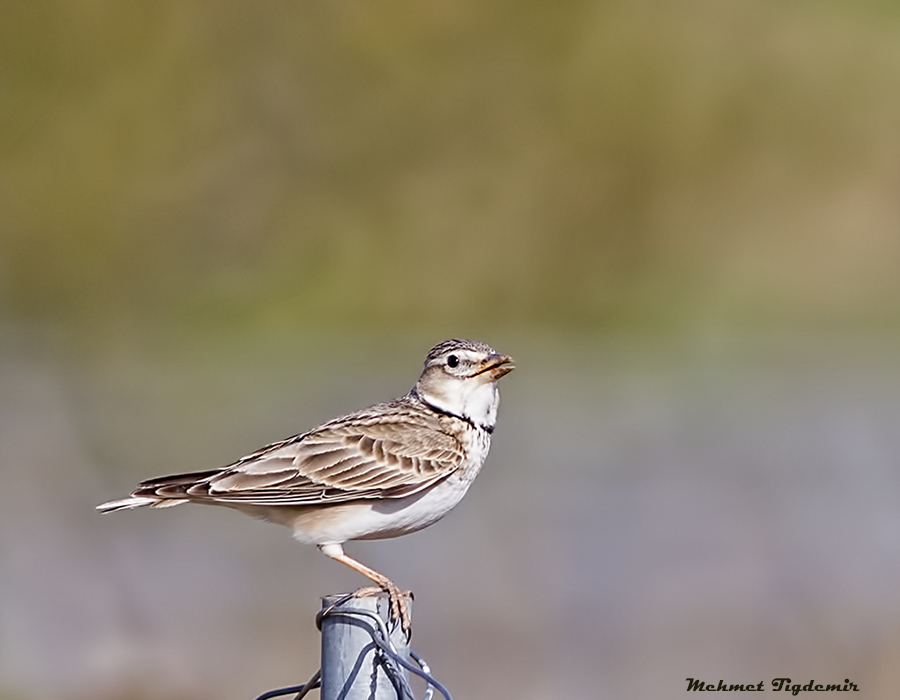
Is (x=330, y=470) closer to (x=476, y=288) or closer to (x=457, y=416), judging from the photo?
(x=457, y=416)

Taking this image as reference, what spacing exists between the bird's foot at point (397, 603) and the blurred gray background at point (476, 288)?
4.27 meters

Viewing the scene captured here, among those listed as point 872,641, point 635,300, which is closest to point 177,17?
point 635,300

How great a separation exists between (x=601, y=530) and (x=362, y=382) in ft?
10.4

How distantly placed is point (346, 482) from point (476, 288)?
28.7 ft

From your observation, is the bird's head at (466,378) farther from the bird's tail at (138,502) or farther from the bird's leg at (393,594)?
the bird's tail at (138,502)

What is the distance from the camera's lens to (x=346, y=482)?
4445 mm

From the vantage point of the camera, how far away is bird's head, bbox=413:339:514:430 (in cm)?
487

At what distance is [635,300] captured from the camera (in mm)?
13523

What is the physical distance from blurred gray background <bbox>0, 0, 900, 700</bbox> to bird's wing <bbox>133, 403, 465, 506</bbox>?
3.67 m

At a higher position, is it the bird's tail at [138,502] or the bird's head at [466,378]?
the bird's head at [466,378]

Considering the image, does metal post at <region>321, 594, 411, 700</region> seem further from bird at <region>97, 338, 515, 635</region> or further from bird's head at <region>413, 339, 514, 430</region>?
bird's head at <region>413, 339, 514, 430</region>

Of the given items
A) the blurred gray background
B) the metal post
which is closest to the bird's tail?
the metal post

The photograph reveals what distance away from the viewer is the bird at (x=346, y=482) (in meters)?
4.29

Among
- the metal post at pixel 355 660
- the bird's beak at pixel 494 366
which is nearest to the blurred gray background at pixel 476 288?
the bird's beak at pixel 494 366
